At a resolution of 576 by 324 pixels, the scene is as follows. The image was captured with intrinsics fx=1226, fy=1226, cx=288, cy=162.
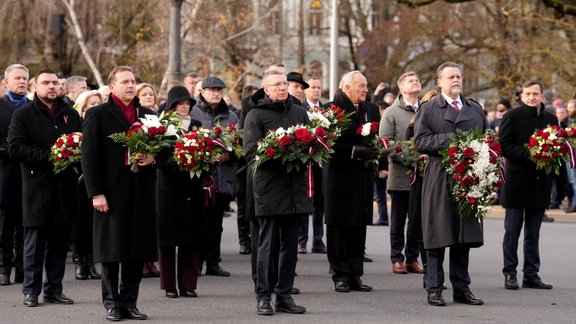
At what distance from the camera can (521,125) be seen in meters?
13.3

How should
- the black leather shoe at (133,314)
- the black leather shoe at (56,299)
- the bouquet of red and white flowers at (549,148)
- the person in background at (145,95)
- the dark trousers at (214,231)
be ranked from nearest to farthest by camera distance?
the black leather shoe at (133,314) → the black leather shoe at (56,299) → the bouquet of red and white flowers at (549,148) → the person in background at (145,95) → the dark trousers at (214,231)

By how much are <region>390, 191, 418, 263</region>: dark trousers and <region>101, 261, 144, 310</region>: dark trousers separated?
450cm

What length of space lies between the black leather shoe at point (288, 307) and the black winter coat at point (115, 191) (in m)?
1.40

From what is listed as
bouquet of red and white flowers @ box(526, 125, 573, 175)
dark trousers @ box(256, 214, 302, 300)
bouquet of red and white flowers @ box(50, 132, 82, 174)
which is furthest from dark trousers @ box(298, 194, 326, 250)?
bouquet of red and white flowers @ box(50, 132, 82, 174)

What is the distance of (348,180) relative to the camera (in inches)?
529

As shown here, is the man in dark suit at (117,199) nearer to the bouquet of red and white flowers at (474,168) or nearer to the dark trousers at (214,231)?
the bouquet of red and white flowers at (474,168)

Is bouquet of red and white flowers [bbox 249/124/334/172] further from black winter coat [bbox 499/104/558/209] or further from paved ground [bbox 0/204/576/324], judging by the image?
black winter coat [bbox 499/104/558/209]

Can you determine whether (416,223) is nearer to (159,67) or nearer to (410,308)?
(410,308)

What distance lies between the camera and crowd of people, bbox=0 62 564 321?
433 inches

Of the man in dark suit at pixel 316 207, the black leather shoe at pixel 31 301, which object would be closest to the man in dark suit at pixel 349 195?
the man in dark suit at pixel 316 207

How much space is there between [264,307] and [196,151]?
1.65 m

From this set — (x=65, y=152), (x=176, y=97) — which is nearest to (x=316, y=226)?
(x=176, y=97)

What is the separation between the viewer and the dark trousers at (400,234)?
1481 cm

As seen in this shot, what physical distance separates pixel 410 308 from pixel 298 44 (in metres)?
38.9
